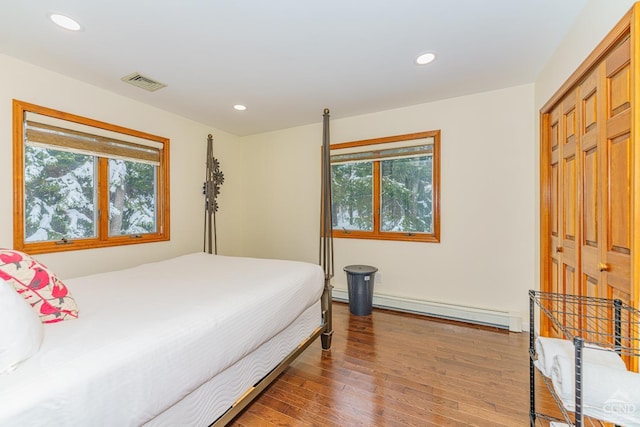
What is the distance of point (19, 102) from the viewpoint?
2334mm

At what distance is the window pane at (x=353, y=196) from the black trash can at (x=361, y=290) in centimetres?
69

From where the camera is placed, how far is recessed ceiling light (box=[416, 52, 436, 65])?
7.62ft

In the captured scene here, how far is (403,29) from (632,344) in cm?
222

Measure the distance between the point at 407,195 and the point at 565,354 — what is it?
2.57 meters

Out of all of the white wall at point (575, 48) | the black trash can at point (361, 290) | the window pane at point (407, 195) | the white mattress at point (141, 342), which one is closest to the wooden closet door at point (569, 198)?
the white wall at point (575, 48)

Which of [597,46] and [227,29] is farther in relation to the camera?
[227,29]

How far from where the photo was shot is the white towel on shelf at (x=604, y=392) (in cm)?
93

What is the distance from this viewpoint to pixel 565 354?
112 cm

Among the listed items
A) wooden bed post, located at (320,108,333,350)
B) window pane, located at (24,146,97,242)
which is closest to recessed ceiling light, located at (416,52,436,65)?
wooden bed post, located at (320,108,333,350)

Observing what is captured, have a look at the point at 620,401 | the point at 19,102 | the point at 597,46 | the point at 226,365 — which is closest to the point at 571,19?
the point at 597,46

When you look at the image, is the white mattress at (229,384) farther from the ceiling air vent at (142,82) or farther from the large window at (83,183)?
the ceiling air vent at (142,82)

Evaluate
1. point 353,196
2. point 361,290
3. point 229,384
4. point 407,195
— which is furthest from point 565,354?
point 353,196

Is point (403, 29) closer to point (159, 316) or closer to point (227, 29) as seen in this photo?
point (227, 29)

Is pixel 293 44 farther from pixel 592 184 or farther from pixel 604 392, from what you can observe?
pixel 604 392
